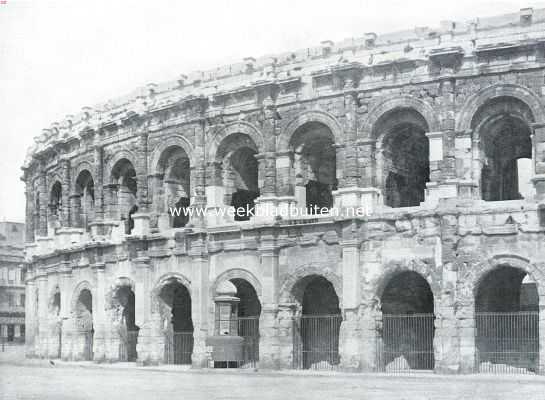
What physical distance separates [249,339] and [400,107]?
7.25 m

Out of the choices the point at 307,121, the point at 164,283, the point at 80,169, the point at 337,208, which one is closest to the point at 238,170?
the point at 307,121

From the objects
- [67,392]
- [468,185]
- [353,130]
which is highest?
[353,130]

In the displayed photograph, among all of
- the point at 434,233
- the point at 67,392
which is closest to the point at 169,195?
the point at 434,233

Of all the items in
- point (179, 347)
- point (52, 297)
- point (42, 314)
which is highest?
point (52, 297)

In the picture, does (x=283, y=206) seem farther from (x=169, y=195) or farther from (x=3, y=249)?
(x=3, y=249)

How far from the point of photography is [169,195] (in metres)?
26.6

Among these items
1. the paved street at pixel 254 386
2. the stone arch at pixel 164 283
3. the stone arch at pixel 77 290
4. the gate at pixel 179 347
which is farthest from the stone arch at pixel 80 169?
the paved street at pixel 254 386

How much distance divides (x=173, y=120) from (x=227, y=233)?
3.77 metres

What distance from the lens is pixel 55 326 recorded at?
31016 mm

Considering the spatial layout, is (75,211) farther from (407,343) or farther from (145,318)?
(407,343)

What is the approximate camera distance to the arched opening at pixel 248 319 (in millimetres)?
24641

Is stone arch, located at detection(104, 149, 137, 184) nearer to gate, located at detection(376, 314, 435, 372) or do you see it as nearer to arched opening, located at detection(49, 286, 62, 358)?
arched opening, located at detection(49, 286, 62, 358)

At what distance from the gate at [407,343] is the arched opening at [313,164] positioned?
3568 mm

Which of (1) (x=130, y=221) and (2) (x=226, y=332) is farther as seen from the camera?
(1) (x=130, y=221)
